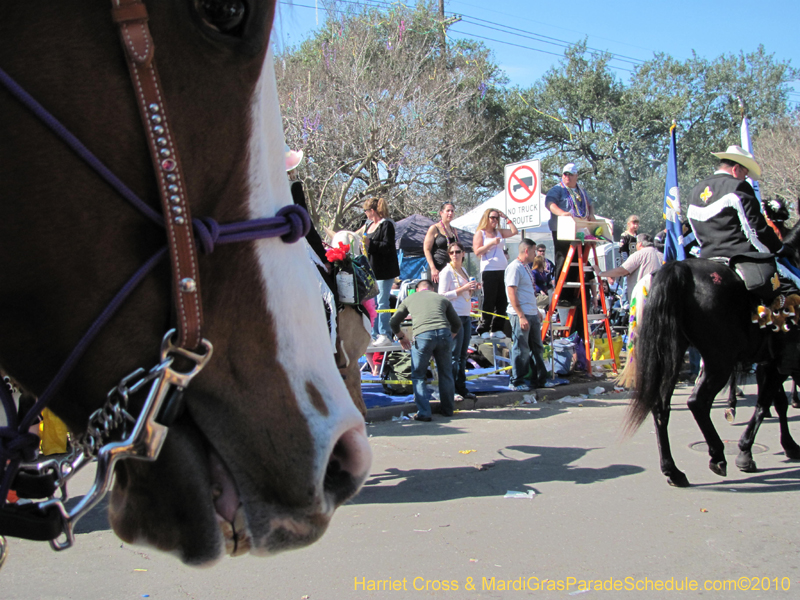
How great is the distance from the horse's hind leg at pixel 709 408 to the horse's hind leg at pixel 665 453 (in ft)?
0.73

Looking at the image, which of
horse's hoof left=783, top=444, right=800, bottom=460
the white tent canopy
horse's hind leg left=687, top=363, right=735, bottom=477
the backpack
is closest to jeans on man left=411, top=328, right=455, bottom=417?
the backpack

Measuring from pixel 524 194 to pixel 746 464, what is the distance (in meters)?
4.86

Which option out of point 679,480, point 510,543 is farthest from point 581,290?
point 510,543

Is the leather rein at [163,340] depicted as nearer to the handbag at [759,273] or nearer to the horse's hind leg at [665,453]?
the horse's hind leg at [665,453]

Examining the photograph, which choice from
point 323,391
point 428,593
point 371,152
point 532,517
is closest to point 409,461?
point 532,517

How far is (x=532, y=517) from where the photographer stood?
4316 mm

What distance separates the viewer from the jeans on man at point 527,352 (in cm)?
899

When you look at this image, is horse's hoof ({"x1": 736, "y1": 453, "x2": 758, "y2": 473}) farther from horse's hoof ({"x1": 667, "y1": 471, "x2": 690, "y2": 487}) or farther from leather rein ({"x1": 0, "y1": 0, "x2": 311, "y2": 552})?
leather rein ({"x1": 0, "y1": 0, "x2": 311, "y2": 552})

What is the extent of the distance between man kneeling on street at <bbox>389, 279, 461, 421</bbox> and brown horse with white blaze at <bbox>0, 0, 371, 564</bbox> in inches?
258

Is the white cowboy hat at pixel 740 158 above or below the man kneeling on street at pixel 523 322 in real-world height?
above

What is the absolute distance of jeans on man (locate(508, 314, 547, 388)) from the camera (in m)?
8.99

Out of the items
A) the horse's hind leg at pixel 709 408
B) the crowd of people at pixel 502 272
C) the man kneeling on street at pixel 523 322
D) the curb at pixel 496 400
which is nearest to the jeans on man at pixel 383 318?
the crowd of people at pixel 502 272

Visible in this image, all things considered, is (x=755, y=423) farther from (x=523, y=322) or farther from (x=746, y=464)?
(x=523, y=322)

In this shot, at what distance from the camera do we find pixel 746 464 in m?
5.34
